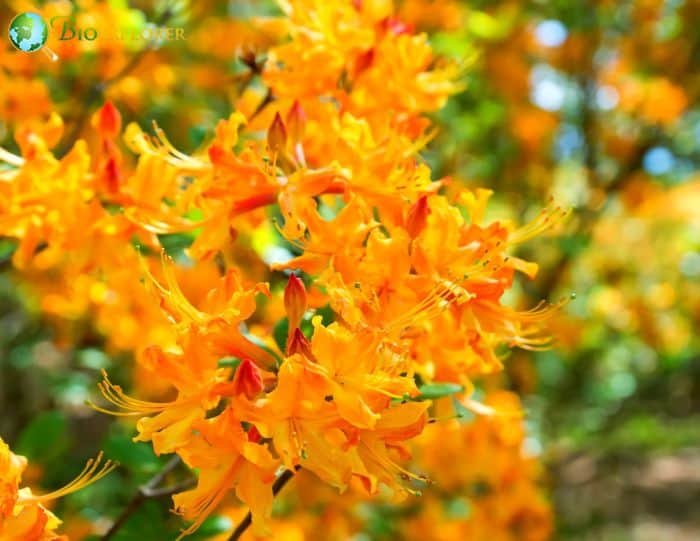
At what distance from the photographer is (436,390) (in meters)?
1.46

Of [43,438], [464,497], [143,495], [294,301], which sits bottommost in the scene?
[464,497]

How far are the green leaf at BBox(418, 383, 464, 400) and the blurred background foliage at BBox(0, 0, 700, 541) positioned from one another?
1.18m

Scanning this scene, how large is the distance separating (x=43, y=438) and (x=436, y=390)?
4.00 ft

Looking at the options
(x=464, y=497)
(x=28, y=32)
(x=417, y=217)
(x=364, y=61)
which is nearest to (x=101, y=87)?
(x=28, y=32)

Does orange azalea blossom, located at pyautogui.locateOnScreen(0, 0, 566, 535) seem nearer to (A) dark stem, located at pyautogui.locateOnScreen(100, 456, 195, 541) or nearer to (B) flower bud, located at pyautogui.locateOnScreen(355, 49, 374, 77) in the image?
(B) flower bud, located at pyautogui.locateOnScreen(355, 49, 374, 77)

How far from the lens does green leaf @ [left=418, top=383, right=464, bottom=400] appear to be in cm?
145

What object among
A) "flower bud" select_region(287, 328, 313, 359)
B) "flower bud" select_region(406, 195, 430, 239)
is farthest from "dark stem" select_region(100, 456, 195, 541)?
"flower bud" select_region(406, 195, 430, 239)

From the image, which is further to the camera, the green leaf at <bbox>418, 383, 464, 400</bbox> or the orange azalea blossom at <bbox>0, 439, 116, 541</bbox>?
the green leaf at <bbox>418, 383, 464, 400</bbox>

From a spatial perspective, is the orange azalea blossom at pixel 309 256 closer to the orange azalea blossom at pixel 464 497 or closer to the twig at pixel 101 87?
the twig at pixel 101 87

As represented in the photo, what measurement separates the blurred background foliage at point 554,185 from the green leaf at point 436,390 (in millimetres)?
1185

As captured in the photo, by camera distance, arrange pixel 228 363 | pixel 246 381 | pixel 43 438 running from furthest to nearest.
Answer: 1. pixel 43 438
2. pixel 228 363
3. pixel 246 381

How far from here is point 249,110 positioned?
5.98ft

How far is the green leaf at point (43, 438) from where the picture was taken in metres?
2.29

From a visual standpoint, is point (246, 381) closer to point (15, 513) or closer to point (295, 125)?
point (15, 513)
